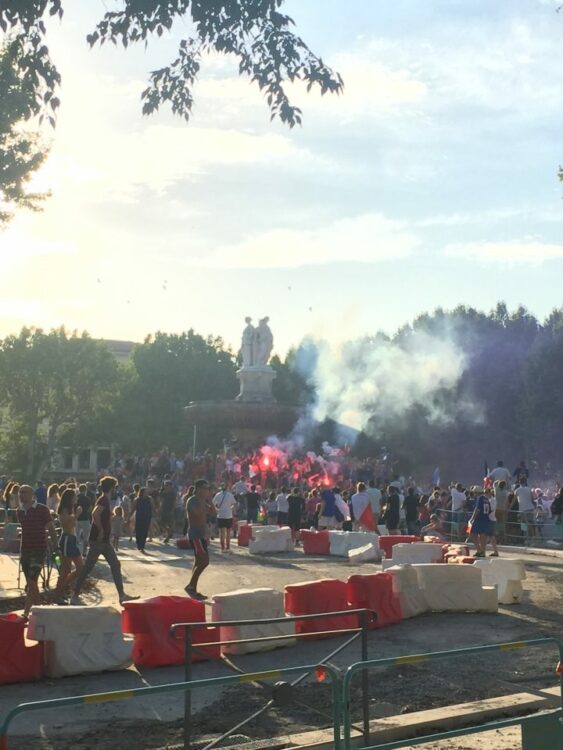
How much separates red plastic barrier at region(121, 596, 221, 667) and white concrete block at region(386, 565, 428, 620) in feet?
11.0

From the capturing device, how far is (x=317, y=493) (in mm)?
31312

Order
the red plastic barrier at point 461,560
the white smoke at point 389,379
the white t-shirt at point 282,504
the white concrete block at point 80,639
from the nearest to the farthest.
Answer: the white concrete block at point 80,639, the red plastic barrier at point 461,560, the white t-shirt at point 282,504, the white smoke at point 389,379

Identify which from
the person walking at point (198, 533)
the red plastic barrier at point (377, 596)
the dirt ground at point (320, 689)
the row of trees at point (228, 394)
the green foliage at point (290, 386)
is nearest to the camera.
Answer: the dirt ground at point (320, 689)

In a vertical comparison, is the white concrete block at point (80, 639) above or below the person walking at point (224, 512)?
below

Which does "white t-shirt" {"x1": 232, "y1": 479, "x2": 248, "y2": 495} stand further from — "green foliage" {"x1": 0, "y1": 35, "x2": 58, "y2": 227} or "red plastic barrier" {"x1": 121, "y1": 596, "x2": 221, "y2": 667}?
"red plastic barrier" {"x1": 121, "y1": 596, "x2": 221, "y2": 667}

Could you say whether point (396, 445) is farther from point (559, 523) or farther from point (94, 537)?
point (94, 537)

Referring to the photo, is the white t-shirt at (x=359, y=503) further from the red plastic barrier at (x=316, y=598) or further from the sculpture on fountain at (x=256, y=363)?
the sculpture on fountain at (x=256, y=363)

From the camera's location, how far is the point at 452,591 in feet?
44.2

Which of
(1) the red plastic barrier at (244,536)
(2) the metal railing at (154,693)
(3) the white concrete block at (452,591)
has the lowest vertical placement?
(1) the red plastic barrier at (244,536)

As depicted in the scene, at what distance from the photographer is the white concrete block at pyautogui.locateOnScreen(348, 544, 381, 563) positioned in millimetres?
20672

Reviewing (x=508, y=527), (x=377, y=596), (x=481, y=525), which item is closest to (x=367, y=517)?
(x=508, y=527)

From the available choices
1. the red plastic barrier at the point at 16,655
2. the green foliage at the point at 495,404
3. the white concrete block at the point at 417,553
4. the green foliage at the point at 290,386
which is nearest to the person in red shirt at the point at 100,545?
the red plastic barrier at the point at 16,655

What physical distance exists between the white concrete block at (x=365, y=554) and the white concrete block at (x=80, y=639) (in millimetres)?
11136

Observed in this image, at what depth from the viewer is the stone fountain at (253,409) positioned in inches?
1917
